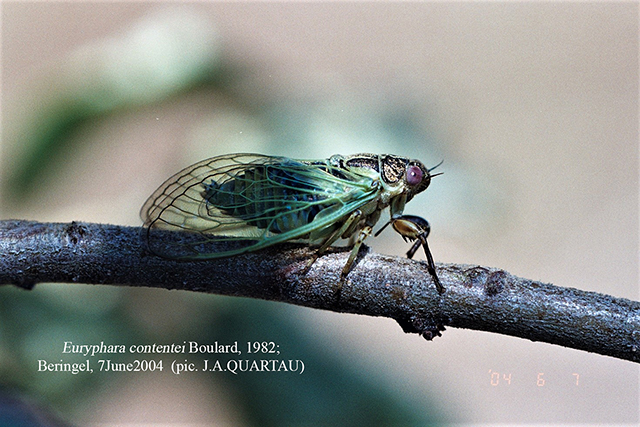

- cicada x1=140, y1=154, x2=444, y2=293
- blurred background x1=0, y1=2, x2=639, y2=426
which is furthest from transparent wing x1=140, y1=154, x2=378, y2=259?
blurred background x1=0, y1=2, x2=639, y2=426

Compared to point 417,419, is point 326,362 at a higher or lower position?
higher

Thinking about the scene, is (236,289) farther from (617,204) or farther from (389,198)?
(617,204)

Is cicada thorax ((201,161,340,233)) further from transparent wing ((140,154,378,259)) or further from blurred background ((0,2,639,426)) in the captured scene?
blurred background ((0,2,639,426))

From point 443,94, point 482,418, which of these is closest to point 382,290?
point 482,418

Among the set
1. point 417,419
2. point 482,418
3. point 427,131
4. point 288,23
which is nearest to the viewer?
point 417,419

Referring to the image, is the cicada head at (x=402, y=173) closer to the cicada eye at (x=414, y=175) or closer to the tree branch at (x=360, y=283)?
the cicada eye at (x=414, y=175)

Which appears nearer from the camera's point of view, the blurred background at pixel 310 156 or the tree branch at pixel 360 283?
the tree branch at pixel 360 283

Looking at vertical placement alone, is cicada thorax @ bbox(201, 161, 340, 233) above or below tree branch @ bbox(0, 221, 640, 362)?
above

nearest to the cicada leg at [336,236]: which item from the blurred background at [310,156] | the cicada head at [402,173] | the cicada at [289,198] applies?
the cicada at [289,198]
